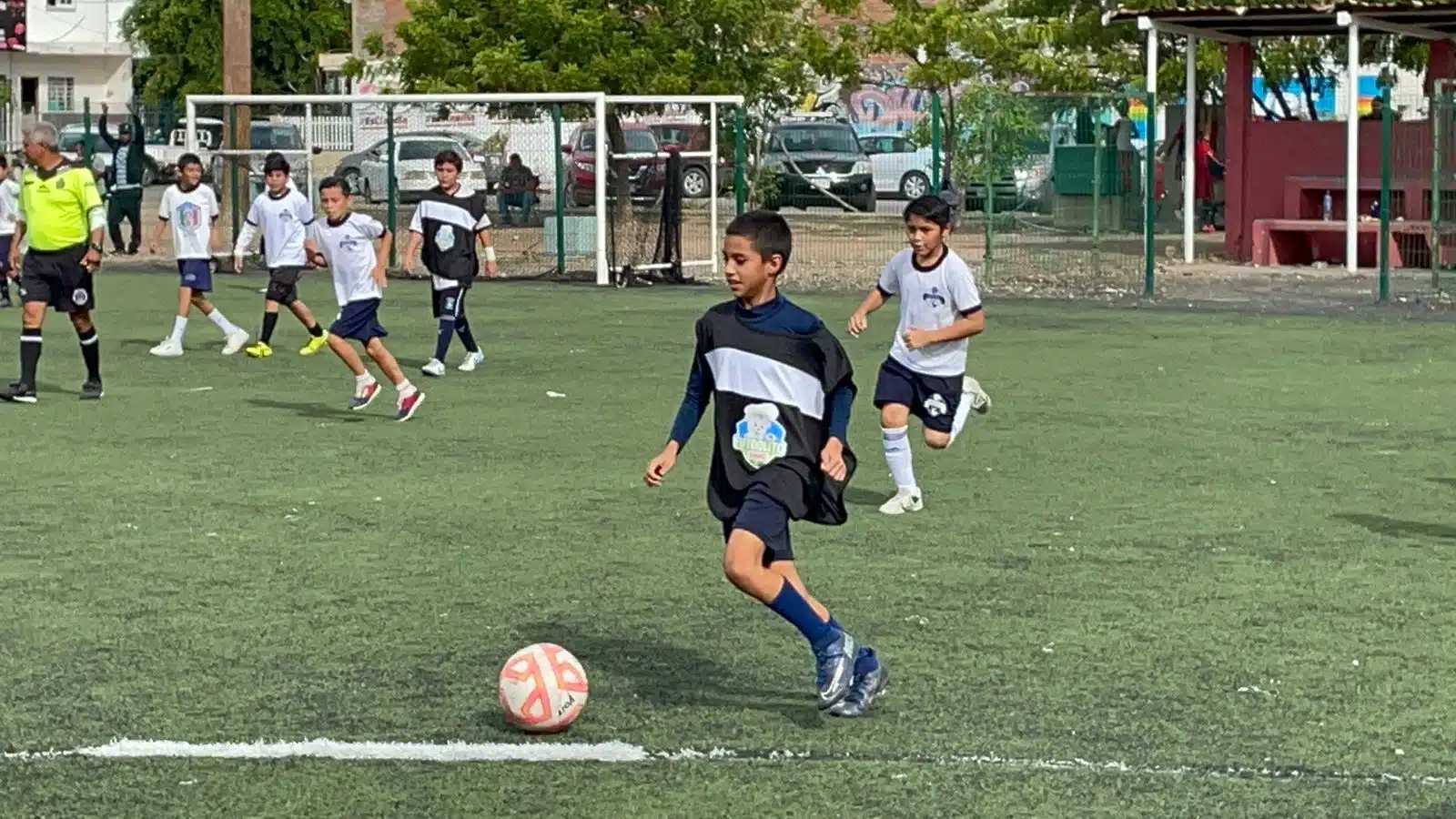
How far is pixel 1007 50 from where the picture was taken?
37.9m

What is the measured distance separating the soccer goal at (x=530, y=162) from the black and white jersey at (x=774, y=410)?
2000 centimetres

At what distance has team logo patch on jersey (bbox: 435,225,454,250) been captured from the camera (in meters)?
17.4

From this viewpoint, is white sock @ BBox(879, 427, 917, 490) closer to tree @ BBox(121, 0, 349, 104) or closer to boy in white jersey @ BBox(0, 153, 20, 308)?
boy in white jersey @ BBox(0, 153, 20, 308)

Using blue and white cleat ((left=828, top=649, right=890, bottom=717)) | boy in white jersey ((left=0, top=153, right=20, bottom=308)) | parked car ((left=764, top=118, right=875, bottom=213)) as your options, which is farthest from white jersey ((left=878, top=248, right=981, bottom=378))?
parked car ((left=764, top=118, right=875, bottom=213))

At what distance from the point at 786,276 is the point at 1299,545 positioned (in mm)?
18012

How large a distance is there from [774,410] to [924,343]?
3833 mm

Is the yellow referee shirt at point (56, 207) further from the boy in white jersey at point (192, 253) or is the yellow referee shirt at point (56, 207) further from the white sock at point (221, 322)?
the white sock at point (221, 322)

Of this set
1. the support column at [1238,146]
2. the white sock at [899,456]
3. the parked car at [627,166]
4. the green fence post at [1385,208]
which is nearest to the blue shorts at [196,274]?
the parked car at [627,166]

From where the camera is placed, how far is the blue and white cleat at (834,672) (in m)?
6.68

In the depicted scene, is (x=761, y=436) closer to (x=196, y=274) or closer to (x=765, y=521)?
(x=765, y=521)

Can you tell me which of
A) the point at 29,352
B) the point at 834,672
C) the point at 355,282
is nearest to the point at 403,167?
the point at 29,352

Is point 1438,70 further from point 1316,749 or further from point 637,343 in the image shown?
point 1316,749

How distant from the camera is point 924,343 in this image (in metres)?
10.6

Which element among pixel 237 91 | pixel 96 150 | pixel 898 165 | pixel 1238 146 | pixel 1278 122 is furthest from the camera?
pixel 96 150
